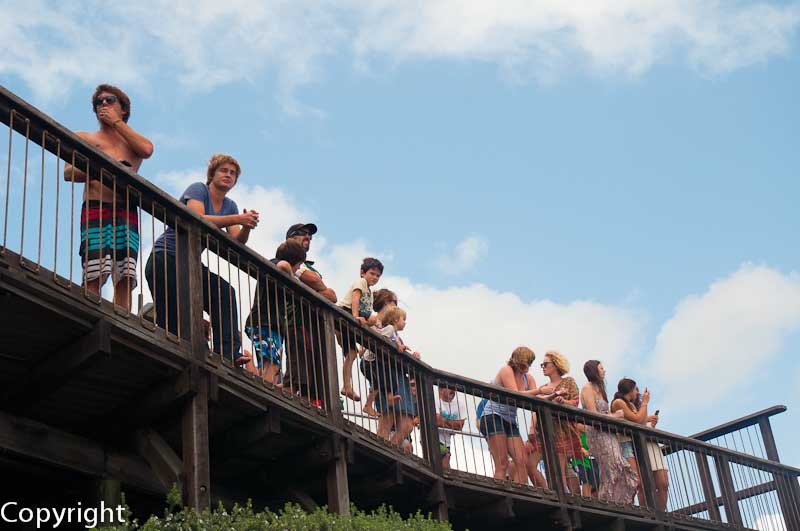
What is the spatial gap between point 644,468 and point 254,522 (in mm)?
7311

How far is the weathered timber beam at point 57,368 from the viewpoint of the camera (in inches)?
296

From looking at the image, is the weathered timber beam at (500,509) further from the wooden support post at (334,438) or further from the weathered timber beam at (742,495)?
the weathered timber beam at (742,495)

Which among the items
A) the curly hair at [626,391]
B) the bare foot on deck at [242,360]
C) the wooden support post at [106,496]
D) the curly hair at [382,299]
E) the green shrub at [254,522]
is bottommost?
the green shrub at [254,522]

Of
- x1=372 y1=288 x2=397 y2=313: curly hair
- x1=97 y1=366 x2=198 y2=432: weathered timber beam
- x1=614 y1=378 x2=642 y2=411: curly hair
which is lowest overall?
x1=97 y1=366 x2=198 y2=432: weathered timber beam

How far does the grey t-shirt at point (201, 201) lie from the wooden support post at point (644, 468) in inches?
242

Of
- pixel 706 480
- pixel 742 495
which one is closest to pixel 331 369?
pixel 706 480

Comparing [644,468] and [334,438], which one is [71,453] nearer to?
[334,438]

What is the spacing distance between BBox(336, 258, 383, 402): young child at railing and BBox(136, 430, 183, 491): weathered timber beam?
2150 millimetres

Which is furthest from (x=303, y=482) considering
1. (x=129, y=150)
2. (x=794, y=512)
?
(x=794, y=512)

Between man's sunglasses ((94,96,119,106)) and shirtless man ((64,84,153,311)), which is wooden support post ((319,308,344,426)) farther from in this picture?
man's sunglasses ((94,96,119,106))

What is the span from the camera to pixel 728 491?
48.7ft

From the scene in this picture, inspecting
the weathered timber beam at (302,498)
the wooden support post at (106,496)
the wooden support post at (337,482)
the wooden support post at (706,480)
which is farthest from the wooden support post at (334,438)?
the wooden support post at (706,480)

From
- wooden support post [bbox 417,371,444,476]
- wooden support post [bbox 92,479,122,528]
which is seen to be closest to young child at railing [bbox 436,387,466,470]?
wooden support post [bbox 417,371,444,476]

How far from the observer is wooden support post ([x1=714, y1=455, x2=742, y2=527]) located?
47.9ft
